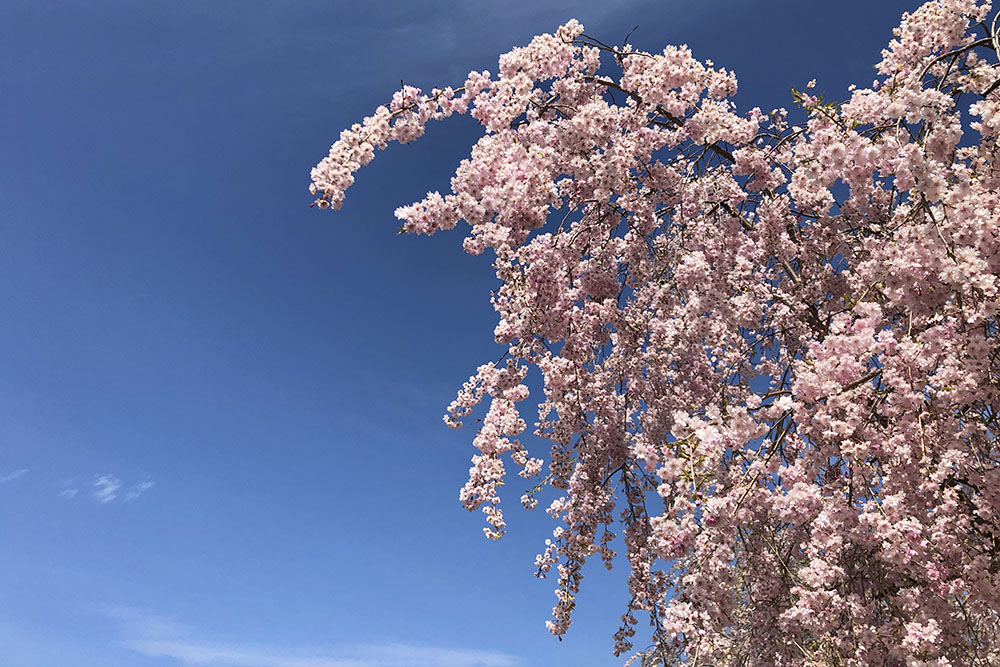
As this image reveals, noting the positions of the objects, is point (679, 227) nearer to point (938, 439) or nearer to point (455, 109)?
point (455, 109)

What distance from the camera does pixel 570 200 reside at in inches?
312

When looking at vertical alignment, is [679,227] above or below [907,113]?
above

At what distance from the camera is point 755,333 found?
7.78 m

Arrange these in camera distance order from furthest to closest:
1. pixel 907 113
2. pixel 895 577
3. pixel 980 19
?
pixel 980 19
pixel 895 577
pixel 907 113

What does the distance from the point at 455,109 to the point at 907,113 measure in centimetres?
449

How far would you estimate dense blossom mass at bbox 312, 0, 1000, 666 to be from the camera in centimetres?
501

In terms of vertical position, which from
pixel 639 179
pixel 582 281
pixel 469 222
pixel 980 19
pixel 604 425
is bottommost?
pixel 604 425

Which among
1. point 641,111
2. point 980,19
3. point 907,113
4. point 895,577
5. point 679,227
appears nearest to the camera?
point 907,113

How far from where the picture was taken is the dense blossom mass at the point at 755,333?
501 cm

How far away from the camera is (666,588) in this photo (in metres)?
8.17

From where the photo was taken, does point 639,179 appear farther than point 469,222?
Yes

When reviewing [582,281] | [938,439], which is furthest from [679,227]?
[938,439]

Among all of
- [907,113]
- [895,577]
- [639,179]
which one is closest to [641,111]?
[639,179]

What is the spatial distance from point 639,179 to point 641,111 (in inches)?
29.5
